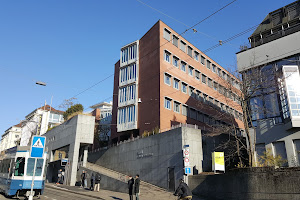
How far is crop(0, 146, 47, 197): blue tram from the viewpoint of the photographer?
15.0 m

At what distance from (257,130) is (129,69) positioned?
24.1 metres

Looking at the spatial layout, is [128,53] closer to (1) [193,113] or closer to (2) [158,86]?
(2) [158,86]

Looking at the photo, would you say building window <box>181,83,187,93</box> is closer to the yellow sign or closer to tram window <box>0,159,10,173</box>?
the yellow sign

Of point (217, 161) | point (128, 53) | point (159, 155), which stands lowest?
point (217, 161)

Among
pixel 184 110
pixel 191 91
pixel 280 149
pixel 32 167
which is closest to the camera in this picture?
pixel 32 167

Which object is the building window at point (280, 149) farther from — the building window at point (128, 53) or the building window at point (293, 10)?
the building window at point (128, 53)

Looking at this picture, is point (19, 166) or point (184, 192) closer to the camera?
point (184, 192)

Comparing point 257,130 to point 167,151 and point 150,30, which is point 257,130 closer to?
point 167,151

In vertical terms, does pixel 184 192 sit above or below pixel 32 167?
below

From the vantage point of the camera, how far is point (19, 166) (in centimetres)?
1536

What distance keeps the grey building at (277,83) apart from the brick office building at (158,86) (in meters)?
9.40

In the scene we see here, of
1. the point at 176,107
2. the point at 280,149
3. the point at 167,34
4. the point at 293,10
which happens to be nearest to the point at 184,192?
the point at 280,149

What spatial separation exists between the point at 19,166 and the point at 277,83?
20.7m

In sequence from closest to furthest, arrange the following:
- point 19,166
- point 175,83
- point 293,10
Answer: point 19,166 → point 293,10 → point 175,83
